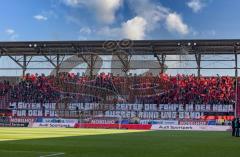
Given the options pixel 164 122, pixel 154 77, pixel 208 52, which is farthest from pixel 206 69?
pixel 164 122

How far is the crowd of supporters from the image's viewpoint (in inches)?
2749

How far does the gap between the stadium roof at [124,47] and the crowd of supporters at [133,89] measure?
364 centimetres

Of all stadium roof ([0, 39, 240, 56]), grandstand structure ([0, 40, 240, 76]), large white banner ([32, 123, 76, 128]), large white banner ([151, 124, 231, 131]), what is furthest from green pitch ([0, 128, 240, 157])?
grandstand structure ([0, 40, 240, 76])

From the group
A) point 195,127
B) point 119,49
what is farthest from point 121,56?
point 195,127

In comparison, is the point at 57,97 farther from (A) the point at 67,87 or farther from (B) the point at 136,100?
(B) the point at 136,100

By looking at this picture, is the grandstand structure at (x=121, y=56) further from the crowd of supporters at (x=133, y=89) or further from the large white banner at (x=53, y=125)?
the large white banner at (x=53, y=125)

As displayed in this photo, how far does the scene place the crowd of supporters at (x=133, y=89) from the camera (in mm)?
69812

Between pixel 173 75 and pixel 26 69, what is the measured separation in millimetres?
22688

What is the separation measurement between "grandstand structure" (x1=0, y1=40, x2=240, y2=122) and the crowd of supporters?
0.16m

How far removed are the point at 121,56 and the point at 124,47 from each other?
263 cm

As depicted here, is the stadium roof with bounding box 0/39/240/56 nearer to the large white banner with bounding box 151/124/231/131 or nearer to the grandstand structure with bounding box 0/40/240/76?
the grandstand structure with bounding box 0/40/240/76

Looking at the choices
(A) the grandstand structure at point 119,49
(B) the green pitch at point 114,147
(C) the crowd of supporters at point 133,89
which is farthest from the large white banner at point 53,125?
(B) the green pitch at point 114,147

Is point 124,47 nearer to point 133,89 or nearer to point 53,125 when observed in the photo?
point 133,89

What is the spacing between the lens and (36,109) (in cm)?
7188
